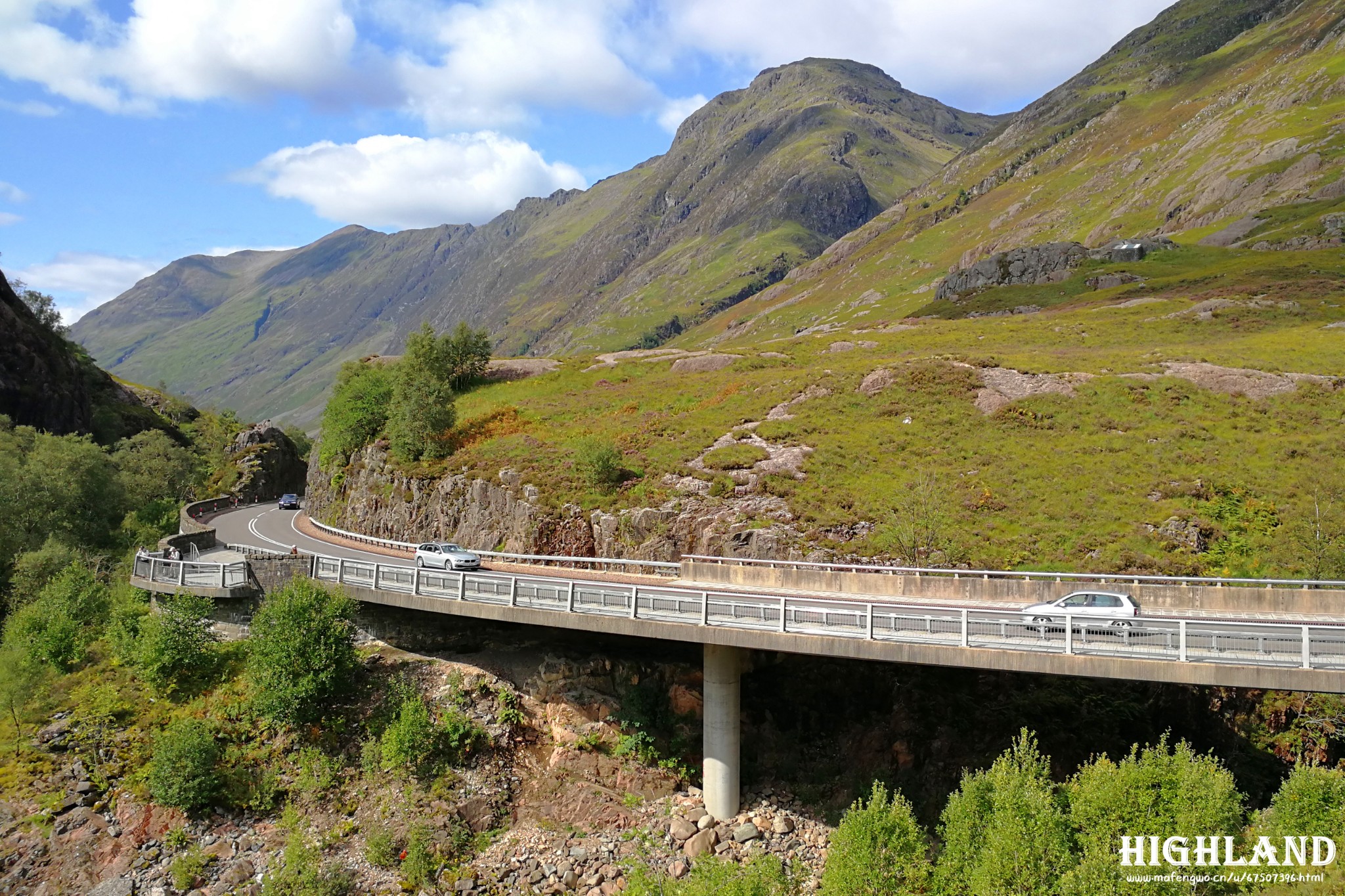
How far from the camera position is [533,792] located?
86.3 feet

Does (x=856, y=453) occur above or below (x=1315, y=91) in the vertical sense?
below

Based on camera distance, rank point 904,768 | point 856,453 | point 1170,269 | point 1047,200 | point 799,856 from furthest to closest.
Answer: point 1047,200, point 1170,269, point 856,453, point 904,768, point 799,856

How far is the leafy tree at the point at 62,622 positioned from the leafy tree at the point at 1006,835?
3888 cm

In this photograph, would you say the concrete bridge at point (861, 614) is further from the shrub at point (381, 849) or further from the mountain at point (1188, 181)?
the mountain at point (1188, 181)

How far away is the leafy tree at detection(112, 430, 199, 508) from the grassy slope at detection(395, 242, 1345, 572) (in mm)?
44793

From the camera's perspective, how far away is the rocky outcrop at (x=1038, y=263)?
334ft

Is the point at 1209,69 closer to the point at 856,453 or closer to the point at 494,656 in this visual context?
the point at 856,453

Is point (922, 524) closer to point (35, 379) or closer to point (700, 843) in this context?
point (700, 843)

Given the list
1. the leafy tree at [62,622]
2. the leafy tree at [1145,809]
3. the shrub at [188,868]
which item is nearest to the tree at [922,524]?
the leafy tree at [1145,809]

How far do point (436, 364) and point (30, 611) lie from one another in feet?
121

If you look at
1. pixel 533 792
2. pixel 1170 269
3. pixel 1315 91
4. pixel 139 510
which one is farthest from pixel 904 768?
pixel 1315 91

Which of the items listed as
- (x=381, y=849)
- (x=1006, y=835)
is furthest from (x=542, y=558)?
(x=1006, y=835)

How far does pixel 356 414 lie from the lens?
211 ft

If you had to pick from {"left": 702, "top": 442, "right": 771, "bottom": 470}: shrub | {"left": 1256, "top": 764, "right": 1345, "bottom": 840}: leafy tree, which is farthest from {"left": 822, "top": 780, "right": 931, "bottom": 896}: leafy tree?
{"left": 702, "top": 442, "right": 771, "bottom": 470}: shrub
